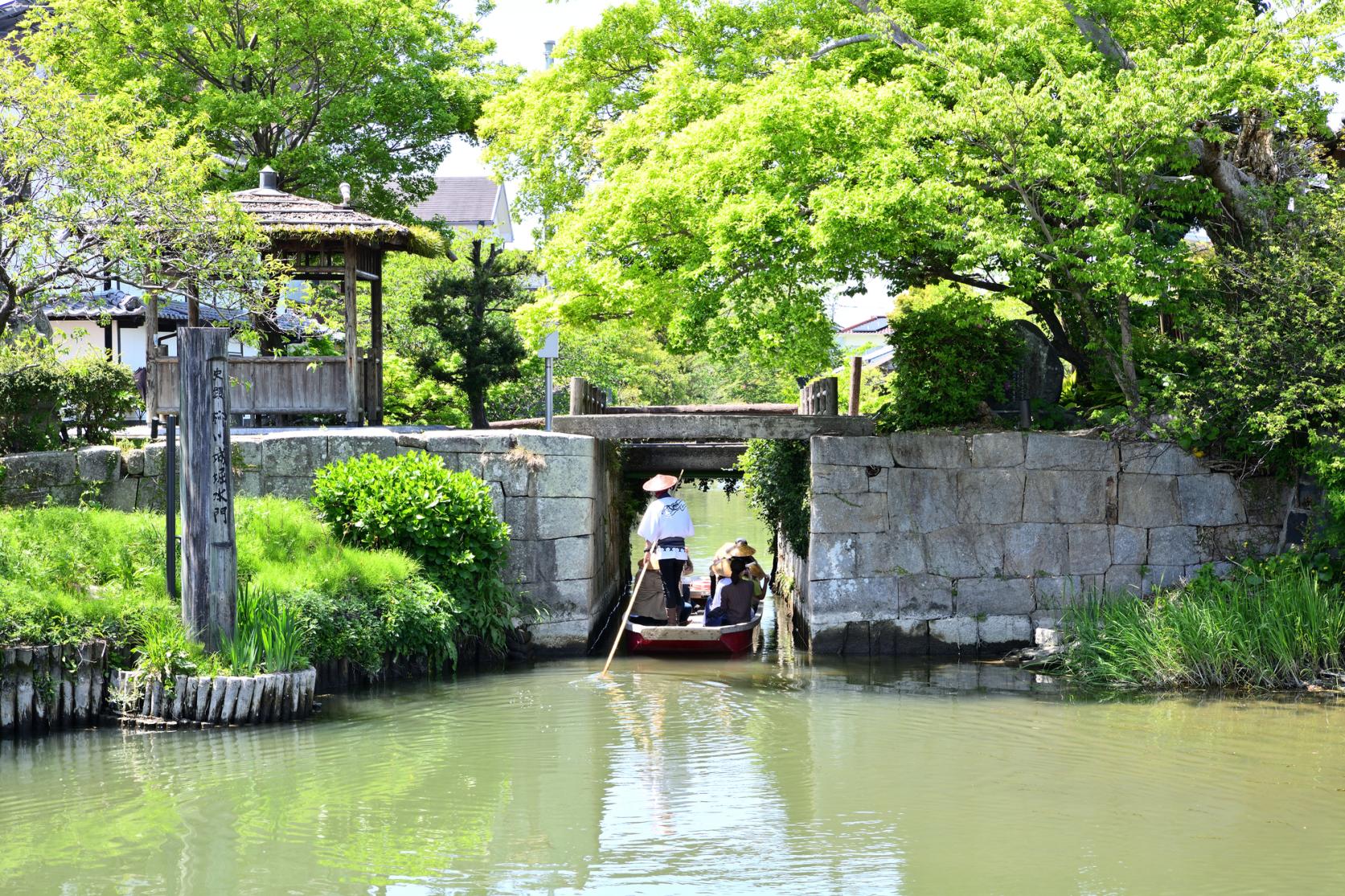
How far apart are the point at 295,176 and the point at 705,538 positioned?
445 inches

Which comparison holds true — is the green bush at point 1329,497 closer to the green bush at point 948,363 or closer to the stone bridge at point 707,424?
the green bush at point 948,363

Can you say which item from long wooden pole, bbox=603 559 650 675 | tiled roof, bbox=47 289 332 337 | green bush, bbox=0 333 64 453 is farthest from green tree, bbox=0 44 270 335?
long wooden pole, bbox=603 559 650 675

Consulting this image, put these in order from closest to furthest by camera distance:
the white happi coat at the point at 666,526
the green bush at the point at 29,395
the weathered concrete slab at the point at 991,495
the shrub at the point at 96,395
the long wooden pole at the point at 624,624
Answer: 1. the green bush at the point at 29,395
2. the long wooden pole at the point at 624,624
3. the shrub at the point at 96,395
4. the weathered concrete slab at the point at 991,495
5. the white happi coat at the point at 666,526

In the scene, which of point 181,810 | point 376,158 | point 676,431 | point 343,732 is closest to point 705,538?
point 376,158

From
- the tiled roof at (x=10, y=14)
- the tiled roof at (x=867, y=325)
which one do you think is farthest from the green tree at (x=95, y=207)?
the tiled roof at (x=867, y=325)

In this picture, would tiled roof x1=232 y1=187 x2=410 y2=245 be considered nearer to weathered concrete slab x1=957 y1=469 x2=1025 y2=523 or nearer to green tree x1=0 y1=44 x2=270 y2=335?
green tree x1=0 y1=44 x2=270 y2=335

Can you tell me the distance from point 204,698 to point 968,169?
841cm

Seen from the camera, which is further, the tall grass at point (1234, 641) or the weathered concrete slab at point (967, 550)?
the weathered concrete slab at point (967, 550)

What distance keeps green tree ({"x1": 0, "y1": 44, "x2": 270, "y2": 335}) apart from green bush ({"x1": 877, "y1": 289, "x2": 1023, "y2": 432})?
6723 mm

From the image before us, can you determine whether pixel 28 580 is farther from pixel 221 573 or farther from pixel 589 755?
pixel 589 755

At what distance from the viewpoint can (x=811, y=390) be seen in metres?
16.7

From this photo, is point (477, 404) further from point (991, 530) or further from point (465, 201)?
point (465, 201)

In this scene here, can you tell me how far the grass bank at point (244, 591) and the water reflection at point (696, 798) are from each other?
60cm

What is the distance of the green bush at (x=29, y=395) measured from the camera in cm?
1238
